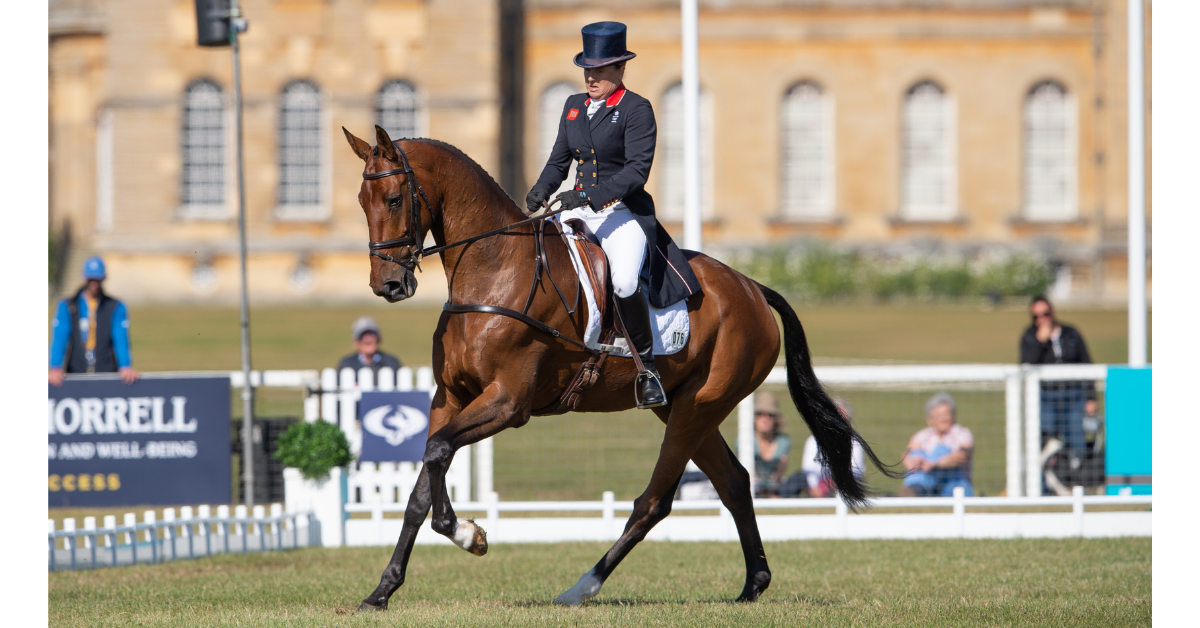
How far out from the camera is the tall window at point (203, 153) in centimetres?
3716

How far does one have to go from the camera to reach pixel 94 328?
1159 cm

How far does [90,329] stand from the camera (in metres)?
11.6

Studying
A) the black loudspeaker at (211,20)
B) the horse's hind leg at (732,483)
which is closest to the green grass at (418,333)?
the black loudspeaker at (211,20)

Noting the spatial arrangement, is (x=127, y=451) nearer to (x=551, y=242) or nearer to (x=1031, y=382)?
(x=551, y=242)

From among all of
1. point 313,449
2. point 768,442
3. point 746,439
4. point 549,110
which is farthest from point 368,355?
point 549,110

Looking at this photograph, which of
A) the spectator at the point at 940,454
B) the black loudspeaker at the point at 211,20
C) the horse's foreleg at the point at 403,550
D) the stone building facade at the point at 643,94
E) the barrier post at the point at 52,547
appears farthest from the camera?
the stone building facade at the point at 643,94

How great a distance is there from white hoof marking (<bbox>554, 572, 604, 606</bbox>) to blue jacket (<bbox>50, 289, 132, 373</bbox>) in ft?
18.9

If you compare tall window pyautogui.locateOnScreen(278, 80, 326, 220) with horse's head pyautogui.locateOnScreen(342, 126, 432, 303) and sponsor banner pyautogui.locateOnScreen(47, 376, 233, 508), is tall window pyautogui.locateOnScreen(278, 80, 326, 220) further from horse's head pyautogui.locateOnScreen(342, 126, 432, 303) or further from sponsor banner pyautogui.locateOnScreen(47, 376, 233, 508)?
horse's head pyautogui.locateOnScreen(342, 126, 432, 303)

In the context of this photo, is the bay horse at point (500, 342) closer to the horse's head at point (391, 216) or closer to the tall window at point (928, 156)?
the horse's head at point (391, 216)

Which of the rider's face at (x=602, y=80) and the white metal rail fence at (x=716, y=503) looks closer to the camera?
the rider's face at (x=602, y=80)

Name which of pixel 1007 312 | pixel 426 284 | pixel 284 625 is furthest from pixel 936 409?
pixel 426 284

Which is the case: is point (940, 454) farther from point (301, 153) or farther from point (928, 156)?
point (928, 156)

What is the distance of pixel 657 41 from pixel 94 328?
2875 cm

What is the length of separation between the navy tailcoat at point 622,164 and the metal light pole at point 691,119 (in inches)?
148
